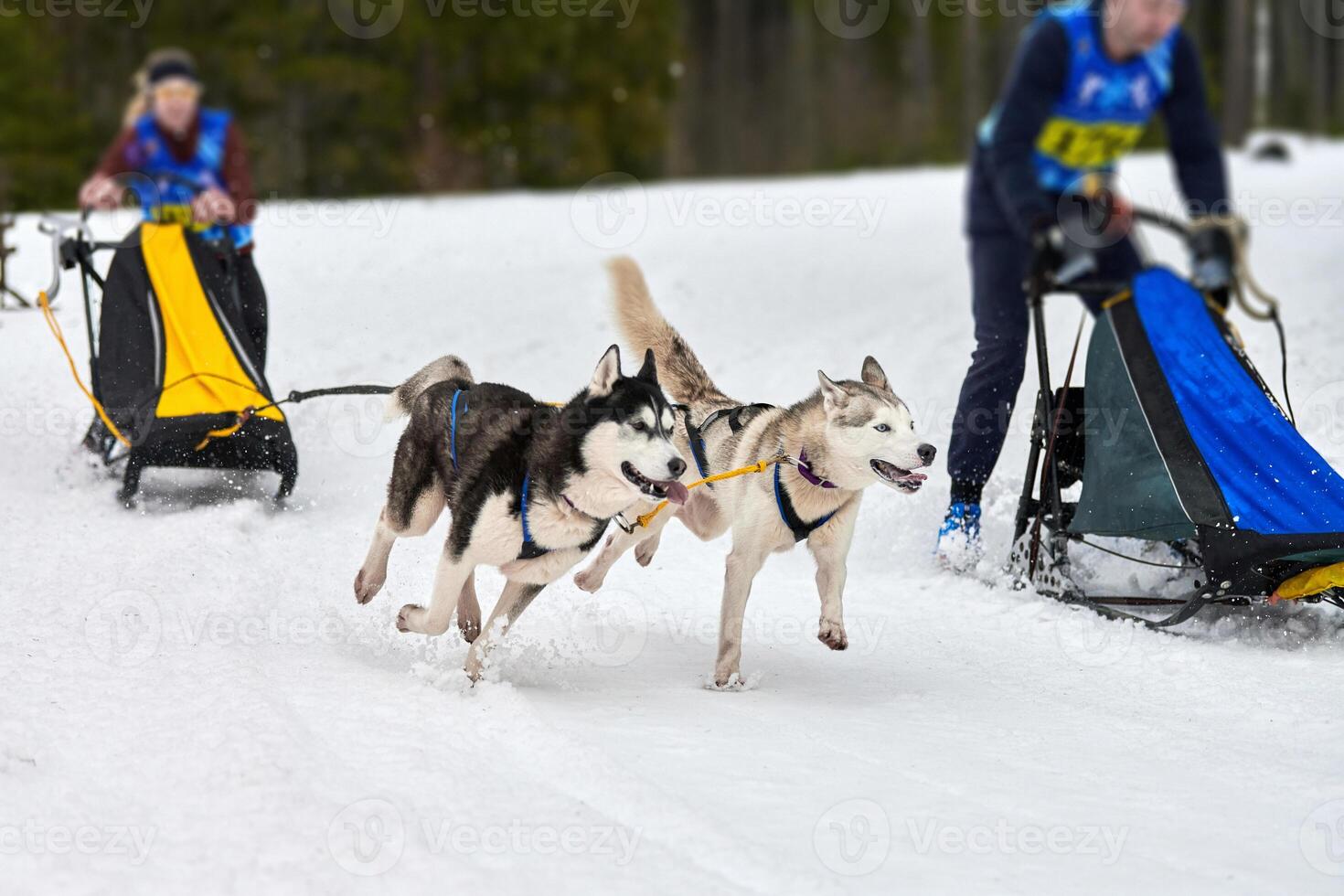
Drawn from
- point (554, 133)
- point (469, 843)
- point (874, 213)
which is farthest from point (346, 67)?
point (469, 843)

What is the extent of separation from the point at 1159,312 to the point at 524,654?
2.26 m

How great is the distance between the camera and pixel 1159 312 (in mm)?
4176

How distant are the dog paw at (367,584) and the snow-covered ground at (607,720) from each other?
3.8 inches

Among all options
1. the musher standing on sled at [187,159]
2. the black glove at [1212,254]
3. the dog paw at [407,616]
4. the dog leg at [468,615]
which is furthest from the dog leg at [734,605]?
the musher standing on sled at [187,159]

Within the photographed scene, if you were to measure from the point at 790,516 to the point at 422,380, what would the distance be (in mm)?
1300

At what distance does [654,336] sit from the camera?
436 centimetres

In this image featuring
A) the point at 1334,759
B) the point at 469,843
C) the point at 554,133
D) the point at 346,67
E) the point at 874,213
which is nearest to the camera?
the point at 469,843

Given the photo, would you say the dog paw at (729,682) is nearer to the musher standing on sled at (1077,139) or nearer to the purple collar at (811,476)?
the purple collar at (811,476)

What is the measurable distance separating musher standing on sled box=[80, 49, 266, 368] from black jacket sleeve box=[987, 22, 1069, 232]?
3.36 m

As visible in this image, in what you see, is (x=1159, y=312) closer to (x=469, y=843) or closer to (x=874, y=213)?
(x=469, y=843)

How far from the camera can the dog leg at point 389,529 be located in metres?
3.83

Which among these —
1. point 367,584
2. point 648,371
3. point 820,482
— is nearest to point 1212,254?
point 820,482

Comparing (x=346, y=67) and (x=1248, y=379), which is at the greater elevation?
(x=346, y=67)

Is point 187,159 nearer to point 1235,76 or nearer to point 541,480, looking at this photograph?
point 541,480
